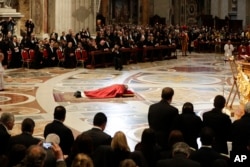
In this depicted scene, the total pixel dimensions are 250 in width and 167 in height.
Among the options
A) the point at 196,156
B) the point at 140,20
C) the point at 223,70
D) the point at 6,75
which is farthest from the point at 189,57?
the point at 196,156

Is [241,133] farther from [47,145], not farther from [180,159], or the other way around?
[47,145]

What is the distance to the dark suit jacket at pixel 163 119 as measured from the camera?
748 cm

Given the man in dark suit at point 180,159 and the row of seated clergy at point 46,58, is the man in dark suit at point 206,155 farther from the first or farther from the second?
the row of seated clergy at point 46,58

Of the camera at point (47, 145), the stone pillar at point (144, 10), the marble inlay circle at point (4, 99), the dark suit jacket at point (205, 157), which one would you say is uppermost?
the stone pillar at point (144, 10)

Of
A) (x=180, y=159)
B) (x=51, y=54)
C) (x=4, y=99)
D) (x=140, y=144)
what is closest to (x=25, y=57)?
(x=51, y=54)

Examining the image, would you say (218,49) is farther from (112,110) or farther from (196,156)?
(196,156)

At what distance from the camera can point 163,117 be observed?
750 cm

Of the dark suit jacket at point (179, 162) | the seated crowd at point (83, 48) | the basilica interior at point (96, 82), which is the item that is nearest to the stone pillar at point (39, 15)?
the basilica interior at point (96, 82)

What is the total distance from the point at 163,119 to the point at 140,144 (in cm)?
158

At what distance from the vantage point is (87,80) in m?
17.9

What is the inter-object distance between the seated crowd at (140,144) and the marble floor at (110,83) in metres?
2.23

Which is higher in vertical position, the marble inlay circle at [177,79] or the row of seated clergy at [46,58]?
the row of seated clergy at [46,58]

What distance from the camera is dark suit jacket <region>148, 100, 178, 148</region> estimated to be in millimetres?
7477

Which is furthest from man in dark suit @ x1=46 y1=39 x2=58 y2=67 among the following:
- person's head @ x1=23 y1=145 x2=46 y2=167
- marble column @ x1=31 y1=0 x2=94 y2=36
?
person's head @ x1=23 y1=145 x2=46 y2=167
